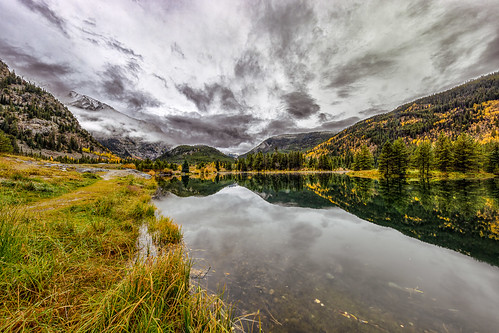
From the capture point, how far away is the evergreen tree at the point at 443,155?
52119 millimetres

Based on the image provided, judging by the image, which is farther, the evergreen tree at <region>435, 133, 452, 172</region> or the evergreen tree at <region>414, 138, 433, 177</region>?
the evergreen tree at <region>414, 138, 433, 177</region>

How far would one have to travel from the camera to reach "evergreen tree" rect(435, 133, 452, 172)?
171 ft

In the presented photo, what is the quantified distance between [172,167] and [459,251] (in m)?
149

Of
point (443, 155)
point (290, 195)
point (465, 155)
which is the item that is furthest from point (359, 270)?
point (465, 155)

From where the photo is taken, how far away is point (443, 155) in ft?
173

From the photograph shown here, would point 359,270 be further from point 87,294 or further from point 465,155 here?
point 465,155

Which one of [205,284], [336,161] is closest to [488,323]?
[205,284]

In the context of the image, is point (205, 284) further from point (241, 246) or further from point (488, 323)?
point (488, 323)

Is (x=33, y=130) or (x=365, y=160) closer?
(x=365, y=160)

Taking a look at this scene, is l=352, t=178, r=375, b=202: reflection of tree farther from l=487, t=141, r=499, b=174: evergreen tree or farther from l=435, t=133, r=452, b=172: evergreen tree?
l=487, t=141, r=499, b=174: evergreen tree

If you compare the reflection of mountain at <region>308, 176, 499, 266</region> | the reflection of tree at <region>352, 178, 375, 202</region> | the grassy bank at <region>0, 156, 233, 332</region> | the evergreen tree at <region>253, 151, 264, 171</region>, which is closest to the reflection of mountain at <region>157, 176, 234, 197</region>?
the reflection of tree at <region>352, 178, 375, 202</region>

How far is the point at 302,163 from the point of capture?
427ft

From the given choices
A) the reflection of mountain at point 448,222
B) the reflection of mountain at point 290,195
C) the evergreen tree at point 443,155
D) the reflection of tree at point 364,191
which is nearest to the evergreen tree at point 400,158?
the evergreen tree at point 443,155

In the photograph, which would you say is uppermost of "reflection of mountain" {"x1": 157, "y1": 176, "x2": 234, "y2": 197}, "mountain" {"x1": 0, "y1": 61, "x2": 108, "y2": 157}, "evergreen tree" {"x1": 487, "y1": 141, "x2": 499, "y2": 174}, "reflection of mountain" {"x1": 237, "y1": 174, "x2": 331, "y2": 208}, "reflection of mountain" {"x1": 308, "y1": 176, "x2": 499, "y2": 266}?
"mountain" {"x1": 0, "y1": 61, "x2": 108, "y2": 157}
